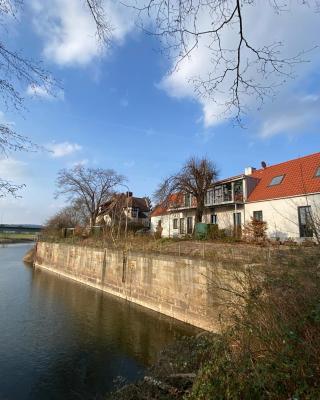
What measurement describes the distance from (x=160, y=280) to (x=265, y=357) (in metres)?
13.4

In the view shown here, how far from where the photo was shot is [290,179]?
76.9 feet

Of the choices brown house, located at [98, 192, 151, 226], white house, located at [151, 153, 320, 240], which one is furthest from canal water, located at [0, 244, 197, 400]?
brown house, located at [98, 192, 151, 226]

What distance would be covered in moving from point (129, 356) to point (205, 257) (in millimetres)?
5629

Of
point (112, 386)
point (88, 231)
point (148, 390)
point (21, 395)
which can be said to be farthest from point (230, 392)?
point (88, 231)

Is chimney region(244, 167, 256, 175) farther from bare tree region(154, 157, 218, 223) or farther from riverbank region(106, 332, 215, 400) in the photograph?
riverbank region(106, 332, 215, 400)

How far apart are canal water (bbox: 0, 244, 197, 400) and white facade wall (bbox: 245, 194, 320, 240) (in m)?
10.1

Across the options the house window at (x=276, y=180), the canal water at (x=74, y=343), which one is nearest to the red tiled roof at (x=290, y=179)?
the house window at (x=276, y=180)

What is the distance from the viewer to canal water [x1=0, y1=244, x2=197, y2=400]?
8.87m

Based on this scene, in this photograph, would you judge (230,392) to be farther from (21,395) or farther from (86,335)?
(86,335)

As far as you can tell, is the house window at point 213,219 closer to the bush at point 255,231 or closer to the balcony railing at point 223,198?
the balcony railing at point 223,198

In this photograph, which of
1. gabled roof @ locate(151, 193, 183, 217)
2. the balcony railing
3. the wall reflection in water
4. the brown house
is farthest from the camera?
the brown house

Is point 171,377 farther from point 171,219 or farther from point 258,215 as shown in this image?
point 171,219

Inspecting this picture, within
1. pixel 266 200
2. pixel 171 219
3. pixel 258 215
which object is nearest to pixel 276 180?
pixel 266 200

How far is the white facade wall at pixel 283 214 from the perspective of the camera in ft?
67.8
